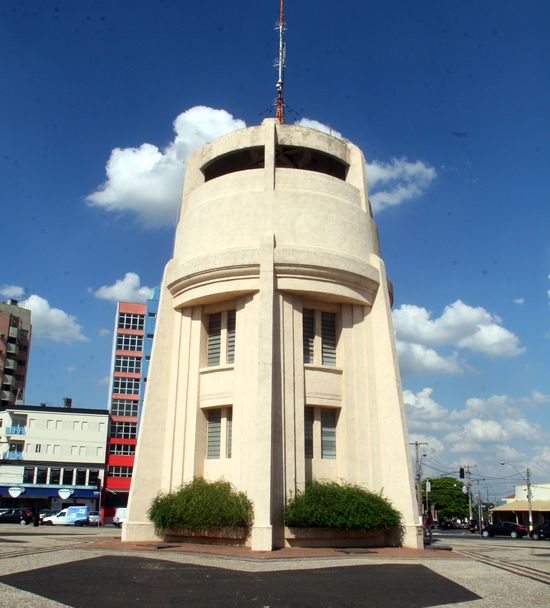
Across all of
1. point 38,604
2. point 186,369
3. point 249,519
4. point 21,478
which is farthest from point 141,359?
point 38,604

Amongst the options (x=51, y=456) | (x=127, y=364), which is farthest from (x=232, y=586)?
(x=127, y=364)

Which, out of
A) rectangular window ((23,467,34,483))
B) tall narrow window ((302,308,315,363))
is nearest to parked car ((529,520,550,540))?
tall narrow window ((302,308,315,363))

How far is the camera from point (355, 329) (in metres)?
27.3

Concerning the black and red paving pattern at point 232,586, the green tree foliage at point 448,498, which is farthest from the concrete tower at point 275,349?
the green tree foliage at point 448,498

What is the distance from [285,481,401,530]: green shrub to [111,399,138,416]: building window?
2280 inches

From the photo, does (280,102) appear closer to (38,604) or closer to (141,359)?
(38,604)

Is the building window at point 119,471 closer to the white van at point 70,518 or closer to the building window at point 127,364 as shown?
the building window at point 127,364

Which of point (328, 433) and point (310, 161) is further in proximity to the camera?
point (310, 161)

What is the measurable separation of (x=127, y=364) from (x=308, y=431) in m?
59.3

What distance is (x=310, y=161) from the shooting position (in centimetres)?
3322

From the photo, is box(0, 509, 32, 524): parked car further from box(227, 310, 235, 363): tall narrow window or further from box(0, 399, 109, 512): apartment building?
box(227, 310, 235, 363): tall narrow window

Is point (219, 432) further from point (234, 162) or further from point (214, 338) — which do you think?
point (234, 162)

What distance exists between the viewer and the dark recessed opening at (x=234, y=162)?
3084 cm

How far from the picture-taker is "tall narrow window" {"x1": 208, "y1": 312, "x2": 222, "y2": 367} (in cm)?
2748
